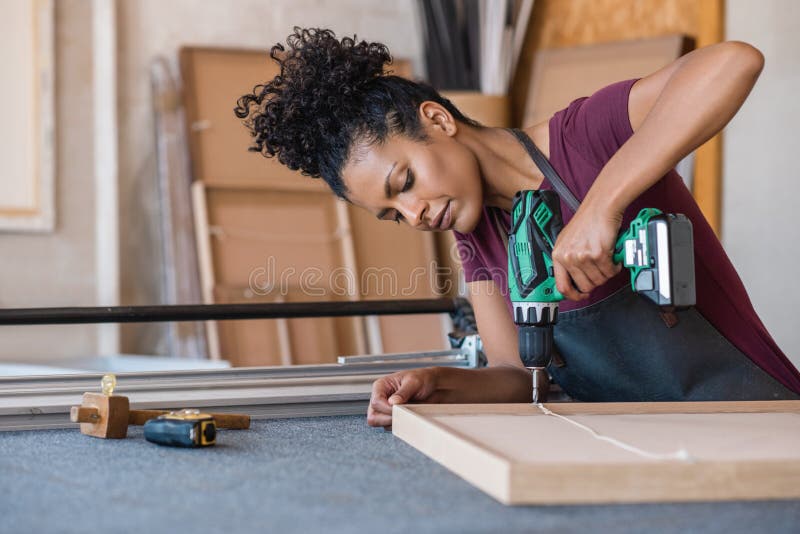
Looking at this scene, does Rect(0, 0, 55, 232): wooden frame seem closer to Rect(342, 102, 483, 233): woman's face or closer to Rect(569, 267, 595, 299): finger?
Rect(342, 102, 483, 233): woman's face

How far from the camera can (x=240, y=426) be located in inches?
60.4

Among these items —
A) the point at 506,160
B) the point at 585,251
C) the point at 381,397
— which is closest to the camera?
the point at 585,251

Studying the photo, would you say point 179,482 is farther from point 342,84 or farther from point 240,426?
point 342,84

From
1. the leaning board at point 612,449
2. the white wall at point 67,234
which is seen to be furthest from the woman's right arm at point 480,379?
the white wall at point 67,234

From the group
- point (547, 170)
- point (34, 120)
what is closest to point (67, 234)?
point (34, 120)

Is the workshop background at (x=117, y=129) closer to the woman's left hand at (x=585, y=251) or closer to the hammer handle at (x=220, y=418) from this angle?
the woman's left hand at (x=585, y=251)

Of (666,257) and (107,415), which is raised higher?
(666,257)

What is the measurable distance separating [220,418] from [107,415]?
0.59 feet

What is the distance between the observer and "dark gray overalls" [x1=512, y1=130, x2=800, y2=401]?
171 centimetres

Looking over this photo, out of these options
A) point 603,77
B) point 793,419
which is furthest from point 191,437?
point 603,77

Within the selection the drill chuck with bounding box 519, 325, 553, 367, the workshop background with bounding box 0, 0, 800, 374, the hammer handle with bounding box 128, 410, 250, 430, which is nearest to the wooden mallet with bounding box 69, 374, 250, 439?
the hammer handle with bounding box 128, 410, 250, 430

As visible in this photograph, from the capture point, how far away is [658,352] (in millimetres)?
1721

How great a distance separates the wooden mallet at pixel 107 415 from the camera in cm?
143

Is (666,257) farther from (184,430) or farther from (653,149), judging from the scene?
(184,430)
